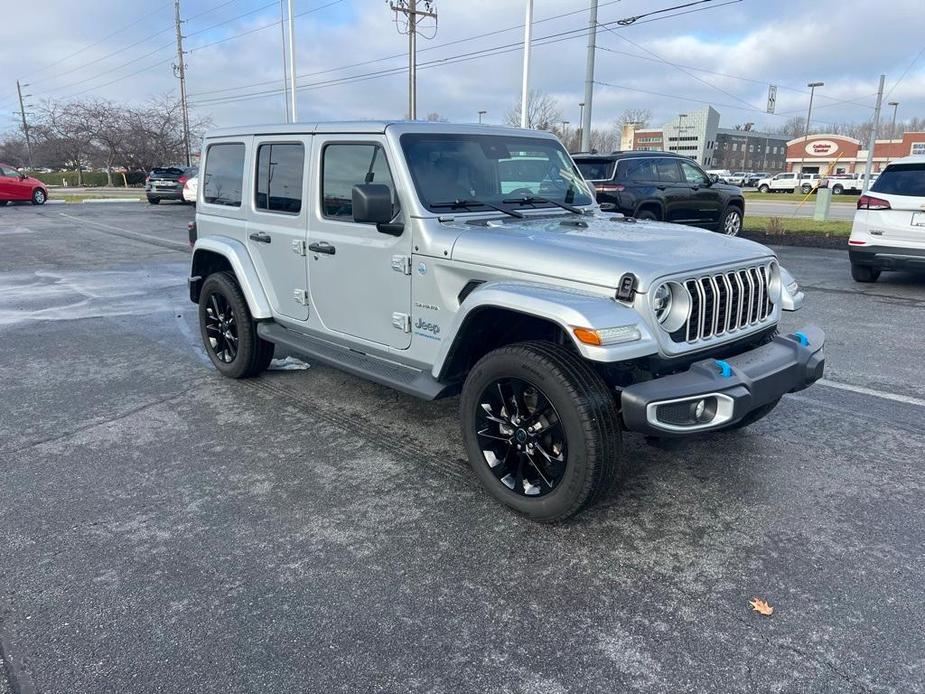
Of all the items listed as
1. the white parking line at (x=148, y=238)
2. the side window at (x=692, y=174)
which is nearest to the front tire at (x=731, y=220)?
the side window at (x=692, y=174)

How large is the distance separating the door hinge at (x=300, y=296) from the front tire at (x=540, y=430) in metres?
1.75

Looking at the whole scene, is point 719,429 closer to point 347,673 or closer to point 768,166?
point 347,673

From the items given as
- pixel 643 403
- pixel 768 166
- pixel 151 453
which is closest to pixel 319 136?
pixel 151 453

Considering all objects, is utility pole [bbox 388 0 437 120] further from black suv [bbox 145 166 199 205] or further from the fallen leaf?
the fallen leaf

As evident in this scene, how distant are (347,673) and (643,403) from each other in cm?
159

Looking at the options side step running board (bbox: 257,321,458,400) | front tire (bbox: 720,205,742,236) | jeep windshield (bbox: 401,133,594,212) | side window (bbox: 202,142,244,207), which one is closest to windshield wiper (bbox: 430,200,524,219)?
jeep windshield (bbox: 401,133,594,212)

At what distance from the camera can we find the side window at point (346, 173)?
162 inches

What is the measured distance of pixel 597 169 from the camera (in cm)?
1258

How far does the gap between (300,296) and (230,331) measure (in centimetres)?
111

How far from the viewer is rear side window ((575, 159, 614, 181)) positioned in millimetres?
12398

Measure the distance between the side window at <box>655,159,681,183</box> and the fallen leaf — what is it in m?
10.9

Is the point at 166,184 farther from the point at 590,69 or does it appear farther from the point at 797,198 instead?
the point at 797,198

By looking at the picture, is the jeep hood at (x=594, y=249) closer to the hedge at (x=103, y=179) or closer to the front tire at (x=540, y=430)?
the front tire at (x=540, y=430)

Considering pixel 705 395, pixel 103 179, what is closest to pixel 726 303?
pixel 705 395
